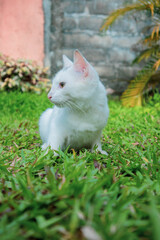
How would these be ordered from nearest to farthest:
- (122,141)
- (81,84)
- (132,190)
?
(132,190) < (81,84) < (122,141)

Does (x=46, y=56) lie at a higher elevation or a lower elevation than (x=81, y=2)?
lower

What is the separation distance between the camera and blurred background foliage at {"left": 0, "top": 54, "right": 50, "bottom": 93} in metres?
5.94

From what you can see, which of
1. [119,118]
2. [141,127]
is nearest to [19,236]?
[141,127]

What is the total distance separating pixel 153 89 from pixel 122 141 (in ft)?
10.4

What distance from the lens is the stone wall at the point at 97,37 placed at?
616 cm

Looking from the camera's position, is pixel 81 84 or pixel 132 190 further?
pixel 81 84

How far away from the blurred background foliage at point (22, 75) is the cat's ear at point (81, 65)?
412 cm

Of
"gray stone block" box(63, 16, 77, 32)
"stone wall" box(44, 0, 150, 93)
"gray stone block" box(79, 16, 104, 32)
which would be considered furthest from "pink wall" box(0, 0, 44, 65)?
"gray stone block" box(79, 16, 104, 32)

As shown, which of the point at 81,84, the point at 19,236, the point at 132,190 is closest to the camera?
the point at 19,236

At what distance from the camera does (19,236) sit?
34.0 inches

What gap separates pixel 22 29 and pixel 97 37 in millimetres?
1973

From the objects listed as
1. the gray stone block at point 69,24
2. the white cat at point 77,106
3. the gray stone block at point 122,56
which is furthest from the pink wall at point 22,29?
the white cat at point 77,106

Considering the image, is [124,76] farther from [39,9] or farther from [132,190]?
[132,190]

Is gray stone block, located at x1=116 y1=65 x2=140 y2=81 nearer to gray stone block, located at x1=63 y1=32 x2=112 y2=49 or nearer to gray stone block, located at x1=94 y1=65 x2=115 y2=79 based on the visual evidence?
gray stone block, located at x1=94 y1=65 x2=115 y2=79
